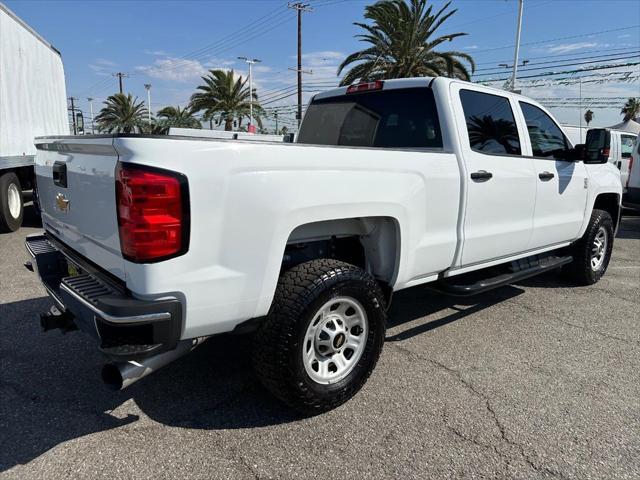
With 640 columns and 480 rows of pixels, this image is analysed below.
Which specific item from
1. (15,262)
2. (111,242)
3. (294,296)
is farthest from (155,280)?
(15,262)

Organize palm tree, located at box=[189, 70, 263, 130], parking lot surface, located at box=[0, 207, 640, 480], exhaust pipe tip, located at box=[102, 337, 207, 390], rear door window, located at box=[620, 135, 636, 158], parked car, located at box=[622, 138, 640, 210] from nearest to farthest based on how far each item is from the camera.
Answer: exhaust pipe tip, located at box=[102, 337, 207, 390] < parking lot surface, located at box=[0, 207, 640, 480] < parked car, located at box=[622, 138, 640, 210] < rear door window, located at box=[620, 135, 636, 158] < palm tree, located at box=[189, 70, 263, 130]

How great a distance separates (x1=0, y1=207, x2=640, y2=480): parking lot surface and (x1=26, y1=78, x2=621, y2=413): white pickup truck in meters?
0.35

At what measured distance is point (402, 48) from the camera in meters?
21.8

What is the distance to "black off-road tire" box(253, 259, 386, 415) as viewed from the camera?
2.57 m

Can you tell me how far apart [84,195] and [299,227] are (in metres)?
Result: 1.17

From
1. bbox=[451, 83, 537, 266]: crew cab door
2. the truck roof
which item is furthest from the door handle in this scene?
the truck roof

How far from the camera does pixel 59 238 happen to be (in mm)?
3207

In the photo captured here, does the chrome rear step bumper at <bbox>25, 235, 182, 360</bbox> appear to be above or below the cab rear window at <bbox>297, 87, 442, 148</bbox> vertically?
below

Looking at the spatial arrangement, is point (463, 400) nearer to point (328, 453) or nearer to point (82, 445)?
point (328, 453)

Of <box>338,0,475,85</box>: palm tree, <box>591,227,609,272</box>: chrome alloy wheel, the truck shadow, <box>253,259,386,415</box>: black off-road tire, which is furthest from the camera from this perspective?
<box>338,0,475,85</box>: palm tree

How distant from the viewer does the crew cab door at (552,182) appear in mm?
4406

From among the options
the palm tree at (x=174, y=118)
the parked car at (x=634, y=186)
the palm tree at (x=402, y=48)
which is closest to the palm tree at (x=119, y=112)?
the palm tree at (x=174, y=118)

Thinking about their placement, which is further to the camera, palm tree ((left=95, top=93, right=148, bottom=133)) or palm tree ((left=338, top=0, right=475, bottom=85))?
palm tree ((left=95, top=93, right=148, bottom=133))

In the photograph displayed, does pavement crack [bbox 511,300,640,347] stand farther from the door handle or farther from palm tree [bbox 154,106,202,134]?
palm tree [bbox 154,106,202,134]
